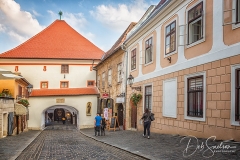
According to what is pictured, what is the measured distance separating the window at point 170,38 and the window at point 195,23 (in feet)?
5.12

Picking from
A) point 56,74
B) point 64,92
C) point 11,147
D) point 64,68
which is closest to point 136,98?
point 11,147

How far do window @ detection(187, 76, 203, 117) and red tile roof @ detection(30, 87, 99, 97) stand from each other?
2212 cm

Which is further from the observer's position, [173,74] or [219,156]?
[173,74]

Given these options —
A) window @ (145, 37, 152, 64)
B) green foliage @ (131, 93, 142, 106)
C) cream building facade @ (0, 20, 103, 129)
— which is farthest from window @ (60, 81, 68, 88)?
window @ (145, 37, 152, 64)

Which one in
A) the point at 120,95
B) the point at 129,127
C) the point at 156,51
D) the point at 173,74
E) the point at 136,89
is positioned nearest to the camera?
the point at 173,74

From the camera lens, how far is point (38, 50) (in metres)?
36.3

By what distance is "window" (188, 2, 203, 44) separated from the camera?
11609 millimetres

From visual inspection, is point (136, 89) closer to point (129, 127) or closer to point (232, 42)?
point (129, 127)

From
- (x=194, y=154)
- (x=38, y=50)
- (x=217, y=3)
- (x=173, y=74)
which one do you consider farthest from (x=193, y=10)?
(x=38, y=50)

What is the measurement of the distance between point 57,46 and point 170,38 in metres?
25.7

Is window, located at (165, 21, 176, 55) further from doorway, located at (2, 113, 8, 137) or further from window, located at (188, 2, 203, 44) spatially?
doorway, located at (2, 113, 8, 137)

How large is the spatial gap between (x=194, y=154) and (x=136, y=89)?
10519 mm

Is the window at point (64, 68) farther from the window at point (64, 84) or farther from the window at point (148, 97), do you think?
the window at point (148, 97)

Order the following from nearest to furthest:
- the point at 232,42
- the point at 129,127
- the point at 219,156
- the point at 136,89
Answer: the point at 219,156, the point at 232,42, the point at 136,89, the point at 129,127
